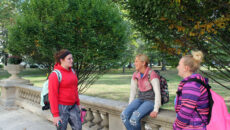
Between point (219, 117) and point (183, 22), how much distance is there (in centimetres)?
190

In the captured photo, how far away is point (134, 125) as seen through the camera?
101 inches

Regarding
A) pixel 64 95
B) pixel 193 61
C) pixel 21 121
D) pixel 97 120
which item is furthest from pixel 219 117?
pixel 21 121

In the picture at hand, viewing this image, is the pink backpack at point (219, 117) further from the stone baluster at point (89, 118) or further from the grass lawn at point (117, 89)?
the grass lawn at point (117, 89)

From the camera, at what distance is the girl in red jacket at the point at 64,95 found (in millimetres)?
2592

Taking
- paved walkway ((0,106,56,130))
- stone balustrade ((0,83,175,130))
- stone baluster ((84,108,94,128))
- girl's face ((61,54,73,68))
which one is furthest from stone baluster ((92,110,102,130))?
Result: paved walkway ((0,106,56,130))

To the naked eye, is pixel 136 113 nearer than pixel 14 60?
Yes

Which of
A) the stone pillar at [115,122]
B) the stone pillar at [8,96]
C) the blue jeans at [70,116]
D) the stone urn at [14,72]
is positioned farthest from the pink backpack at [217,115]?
the stone pillar at [8,96]

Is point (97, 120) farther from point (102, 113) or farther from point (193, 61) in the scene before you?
point (193, 61)

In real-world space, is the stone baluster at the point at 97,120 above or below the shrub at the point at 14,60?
below

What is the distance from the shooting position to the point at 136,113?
2572 millimetres

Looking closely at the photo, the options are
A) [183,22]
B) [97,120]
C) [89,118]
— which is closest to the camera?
[183,22]

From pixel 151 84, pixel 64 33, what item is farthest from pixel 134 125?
pixel 64 33

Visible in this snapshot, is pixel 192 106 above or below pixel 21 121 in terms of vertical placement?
above

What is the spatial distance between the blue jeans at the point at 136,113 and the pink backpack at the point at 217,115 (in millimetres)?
925
